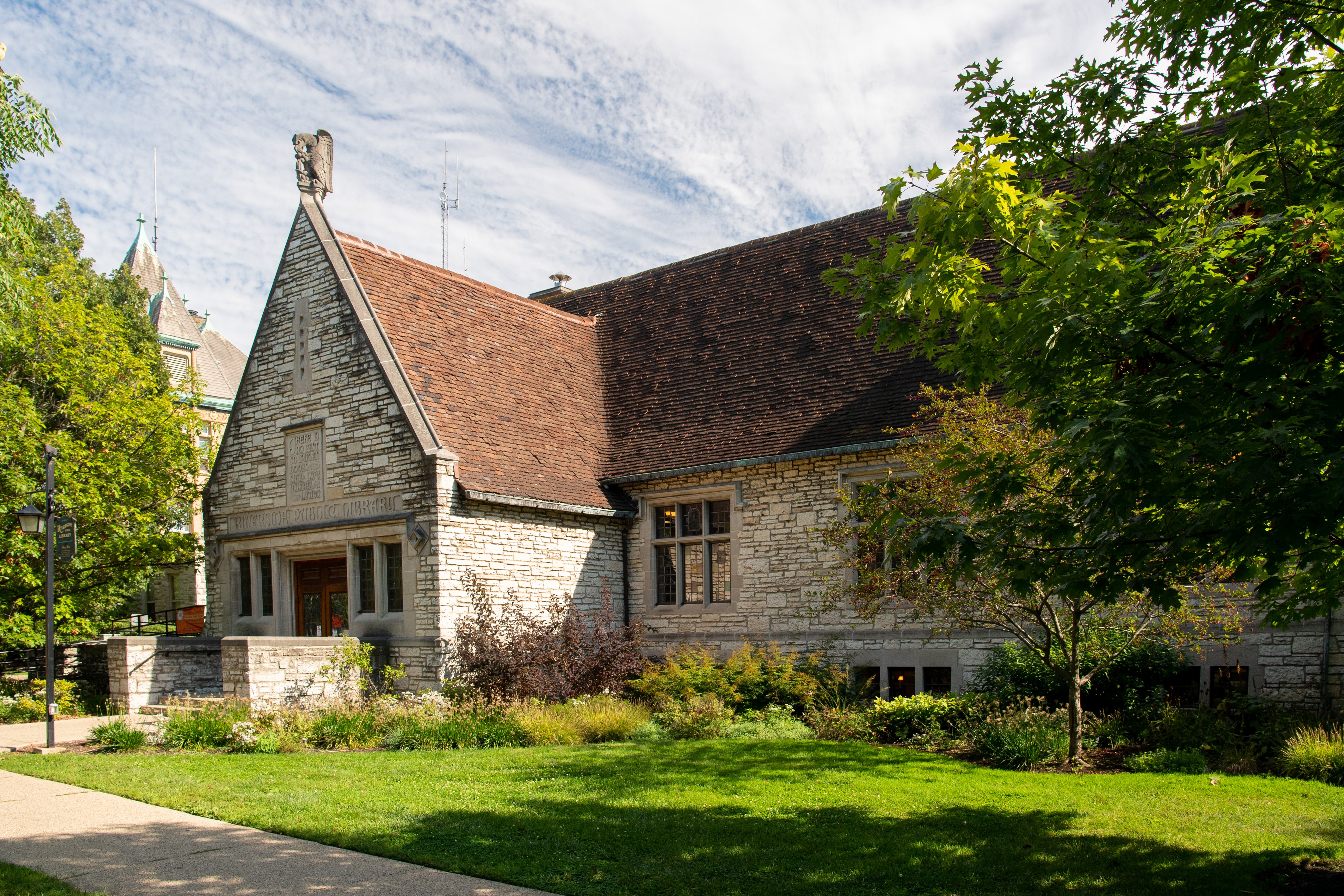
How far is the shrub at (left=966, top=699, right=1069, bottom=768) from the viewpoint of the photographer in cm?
1027

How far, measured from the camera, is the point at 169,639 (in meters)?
15.3

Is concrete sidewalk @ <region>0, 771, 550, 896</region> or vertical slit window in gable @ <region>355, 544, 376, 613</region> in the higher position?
vertical slit window in gable @ <region>355, 544, 376, 613</region>

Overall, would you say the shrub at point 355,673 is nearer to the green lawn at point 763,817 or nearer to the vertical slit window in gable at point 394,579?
the vertical slit window in gable at point 394,579

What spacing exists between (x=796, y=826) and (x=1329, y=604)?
3979 mm

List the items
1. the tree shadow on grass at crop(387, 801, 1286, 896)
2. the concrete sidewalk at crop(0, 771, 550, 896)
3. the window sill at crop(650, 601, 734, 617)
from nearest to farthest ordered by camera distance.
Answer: the concrete sidewalk at crop(0, 771, 550, 896), the tree shadow on grass at crop(387, 801, 1286, 896), the window sill at crop(650, 601, 734, 617)

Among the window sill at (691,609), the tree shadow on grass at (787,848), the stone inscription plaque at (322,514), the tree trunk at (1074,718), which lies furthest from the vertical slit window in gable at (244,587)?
the tree trunk at (1074,718)

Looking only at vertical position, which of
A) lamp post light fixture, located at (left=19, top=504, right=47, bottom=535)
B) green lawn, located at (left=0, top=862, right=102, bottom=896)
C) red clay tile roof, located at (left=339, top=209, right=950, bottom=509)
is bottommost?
green lawn, located at (left=0, top=862, right=102, bottom=896)

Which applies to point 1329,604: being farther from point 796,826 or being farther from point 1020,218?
point 796,826

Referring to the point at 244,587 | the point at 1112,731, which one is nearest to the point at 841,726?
the point at 1112,731

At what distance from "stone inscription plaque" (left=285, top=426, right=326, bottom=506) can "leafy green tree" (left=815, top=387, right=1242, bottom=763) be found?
8.81 metres

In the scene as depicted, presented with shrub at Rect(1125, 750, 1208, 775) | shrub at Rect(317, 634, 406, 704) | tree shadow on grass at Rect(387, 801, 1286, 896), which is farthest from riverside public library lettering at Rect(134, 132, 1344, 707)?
tree shadow on grass at Rect(387, 801, 1286, 896)

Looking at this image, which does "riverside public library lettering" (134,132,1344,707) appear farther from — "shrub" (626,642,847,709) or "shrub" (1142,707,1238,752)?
"shrub" (1142,707,1238,752)

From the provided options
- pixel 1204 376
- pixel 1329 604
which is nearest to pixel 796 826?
pixel 1329 604

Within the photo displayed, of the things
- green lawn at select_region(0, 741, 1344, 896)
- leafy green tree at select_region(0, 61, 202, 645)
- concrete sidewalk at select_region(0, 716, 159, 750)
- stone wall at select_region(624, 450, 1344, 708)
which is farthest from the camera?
leafy green tree at select_region(0, 61, 202, 645)
